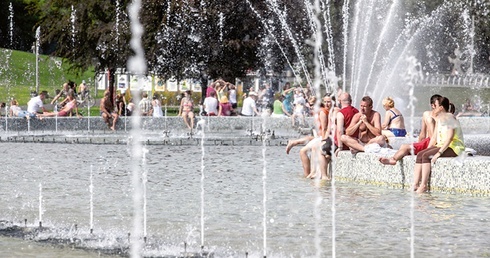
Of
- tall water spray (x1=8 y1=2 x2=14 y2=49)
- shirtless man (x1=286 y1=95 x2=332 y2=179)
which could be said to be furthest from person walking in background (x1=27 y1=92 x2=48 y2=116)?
tall water spray (x1=8 y1=2 x2=14 y2=49)

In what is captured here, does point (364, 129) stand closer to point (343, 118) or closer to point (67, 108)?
point (343, 118)

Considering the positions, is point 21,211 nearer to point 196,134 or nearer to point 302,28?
point 196,134

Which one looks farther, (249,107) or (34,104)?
(249,107)

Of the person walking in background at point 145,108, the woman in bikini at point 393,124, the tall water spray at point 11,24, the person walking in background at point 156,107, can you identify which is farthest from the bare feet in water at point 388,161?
the tall water spray at point 11,24

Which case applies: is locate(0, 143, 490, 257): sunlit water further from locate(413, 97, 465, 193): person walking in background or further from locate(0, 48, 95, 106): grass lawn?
locate(0, 48, 95, 106): grass lawn

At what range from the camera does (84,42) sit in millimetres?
48469

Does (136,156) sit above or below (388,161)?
below

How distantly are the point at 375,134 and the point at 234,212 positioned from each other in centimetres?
412

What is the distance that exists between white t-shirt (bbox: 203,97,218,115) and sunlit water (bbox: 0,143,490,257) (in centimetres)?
1376

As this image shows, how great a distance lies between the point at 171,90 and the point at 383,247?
51310mm

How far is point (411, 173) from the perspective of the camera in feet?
48.9

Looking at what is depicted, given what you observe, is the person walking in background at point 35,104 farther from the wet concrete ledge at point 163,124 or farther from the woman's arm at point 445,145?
the woman's arm at point 445,145

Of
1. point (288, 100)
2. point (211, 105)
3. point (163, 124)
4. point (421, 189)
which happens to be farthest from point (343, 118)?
point (288, 100)

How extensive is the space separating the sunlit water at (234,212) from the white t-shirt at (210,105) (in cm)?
1376
